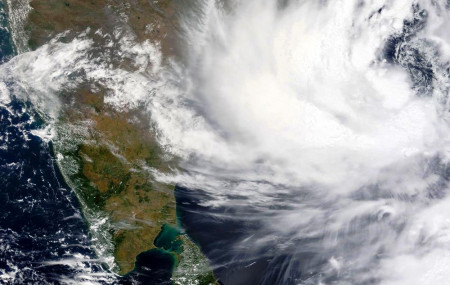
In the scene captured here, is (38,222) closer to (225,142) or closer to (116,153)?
(116,153)

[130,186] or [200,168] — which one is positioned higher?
[200,168]

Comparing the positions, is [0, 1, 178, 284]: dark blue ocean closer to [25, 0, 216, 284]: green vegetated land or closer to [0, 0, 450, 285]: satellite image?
[0, 0, 450, 285]: satellite image

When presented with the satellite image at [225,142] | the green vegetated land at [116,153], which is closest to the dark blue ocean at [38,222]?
the satellite image at [225,142]

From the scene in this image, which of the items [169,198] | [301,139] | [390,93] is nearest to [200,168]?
[169,198]

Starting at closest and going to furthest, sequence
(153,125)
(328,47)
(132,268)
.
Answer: (328,47) → (153,125) → (132,268)

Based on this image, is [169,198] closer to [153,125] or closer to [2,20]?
[153,125]

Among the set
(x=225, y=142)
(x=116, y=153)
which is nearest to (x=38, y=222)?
(x=116, y=153)

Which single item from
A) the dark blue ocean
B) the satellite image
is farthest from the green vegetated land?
the dark blue ocean
